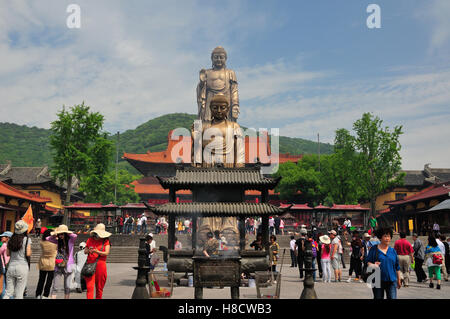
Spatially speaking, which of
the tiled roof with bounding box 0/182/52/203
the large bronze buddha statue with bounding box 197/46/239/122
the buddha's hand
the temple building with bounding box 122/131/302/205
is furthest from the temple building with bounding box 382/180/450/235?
the tiled roof with bounding box 0/182/52/203

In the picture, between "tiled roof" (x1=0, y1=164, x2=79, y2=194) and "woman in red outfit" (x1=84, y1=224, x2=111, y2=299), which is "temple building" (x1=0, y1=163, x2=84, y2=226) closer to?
"tiled roof" (x1=0, y1=164, x2=79, y2=194)

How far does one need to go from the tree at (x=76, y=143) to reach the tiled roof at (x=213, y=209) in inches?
793

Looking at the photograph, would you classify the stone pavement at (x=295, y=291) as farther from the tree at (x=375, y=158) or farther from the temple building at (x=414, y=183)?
the temple building at (x=414, y=183)

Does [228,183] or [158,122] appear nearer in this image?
[228,183]

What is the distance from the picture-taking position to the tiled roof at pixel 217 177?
13.5 m

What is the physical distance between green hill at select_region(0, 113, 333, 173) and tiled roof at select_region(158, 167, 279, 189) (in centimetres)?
6858

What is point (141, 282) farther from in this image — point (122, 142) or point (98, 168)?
point (122, 142)

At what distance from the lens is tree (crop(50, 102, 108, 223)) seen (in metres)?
31.2

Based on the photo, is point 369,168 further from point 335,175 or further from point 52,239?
point 52,239

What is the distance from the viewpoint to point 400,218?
42.9 metres

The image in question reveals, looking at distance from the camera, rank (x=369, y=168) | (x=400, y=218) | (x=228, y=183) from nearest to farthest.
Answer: (x=228, y=183), (x=369, y=168), (x=400, y=218)

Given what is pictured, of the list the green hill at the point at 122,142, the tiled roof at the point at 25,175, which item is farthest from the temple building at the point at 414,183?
the tiled roof at the point at 25,175
